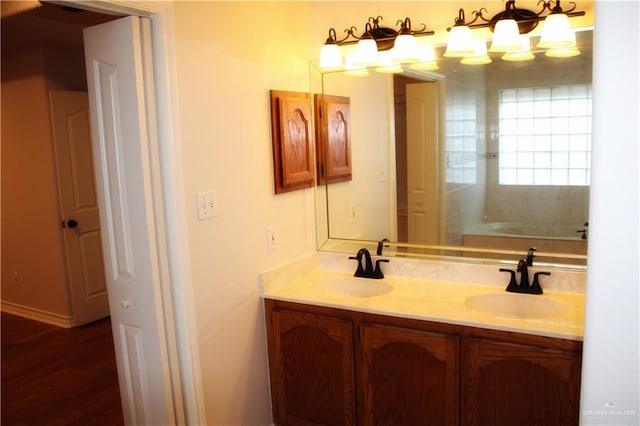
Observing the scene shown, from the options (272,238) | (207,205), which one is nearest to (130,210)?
(207,205)

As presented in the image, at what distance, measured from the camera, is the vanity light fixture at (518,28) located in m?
2.08

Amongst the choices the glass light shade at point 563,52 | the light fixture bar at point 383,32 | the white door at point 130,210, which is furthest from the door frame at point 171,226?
the glass light shade at point 563,52

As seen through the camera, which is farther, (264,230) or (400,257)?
(400,257)

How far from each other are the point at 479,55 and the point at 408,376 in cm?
144

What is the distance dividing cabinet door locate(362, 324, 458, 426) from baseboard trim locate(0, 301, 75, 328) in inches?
118

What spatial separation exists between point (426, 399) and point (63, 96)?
11.7ft

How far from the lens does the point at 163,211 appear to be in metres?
1.93

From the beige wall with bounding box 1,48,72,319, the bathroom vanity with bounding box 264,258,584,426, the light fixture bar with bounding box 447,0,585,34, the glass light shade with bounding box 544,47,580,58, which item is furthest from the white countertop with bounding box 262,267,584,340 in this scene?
the beige wall with bounding box 1,48,72,319

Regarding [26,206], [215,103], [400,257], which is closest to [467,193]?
[400,257]

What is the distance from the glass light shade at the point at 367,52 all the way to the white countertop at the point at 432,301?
1.09 metres

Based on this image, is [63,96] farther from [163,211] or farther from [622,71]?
[622,71]

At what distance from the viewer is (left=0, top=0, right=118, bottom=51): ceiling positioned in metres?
1.98

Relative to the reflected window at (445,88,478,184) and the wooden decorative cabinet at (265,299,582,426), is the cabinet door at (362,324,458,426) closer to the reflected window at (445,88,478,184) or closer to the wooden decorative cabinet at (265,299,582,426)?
the wooden decorative cabinet at (265,299,582,426)

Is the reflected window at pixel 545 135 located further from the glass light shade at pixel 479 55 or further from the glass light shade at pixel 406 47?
the glass light shade at pixel 406 47
